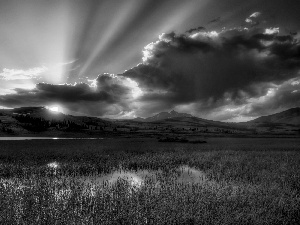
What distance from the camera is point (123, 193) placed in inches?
446

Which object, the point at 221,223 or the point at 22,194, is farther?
the point at 22,194

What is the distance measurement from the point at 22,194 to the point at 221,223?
9.70 meters

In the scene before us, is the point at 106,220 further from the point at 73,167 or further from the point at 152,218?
the point at 73,167

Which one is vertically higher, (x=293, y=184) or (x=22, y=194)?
(x=22, y=194)

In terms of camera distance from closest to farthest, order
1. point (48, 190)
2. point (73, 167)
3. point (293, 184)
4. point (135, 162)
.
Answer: point (48, 190)
point (293, 184)
point (73, 167)
point (135, 162)

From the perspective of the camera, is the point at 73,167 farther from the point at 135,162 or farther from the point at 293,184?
the point at 293,184

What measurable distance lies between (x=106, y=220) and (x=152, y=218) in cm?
167

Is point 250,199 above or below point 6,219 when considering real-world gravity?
below

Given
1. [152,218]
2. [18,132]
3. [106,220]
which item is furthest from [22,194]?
[18,132]

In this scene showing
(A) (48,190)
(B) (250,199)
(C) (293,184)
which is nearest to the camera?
(B) (250,199)

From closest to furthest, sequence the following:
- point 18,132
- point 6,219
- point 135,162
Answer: point 6,219, point 135,162, point 18,132

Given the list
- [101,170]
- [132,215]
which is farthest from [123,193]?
[101,170]

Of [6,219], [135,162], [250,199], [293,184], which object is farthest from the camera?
[135,162]

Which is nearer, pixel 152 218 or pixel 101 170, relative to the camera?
pixel 152 218
